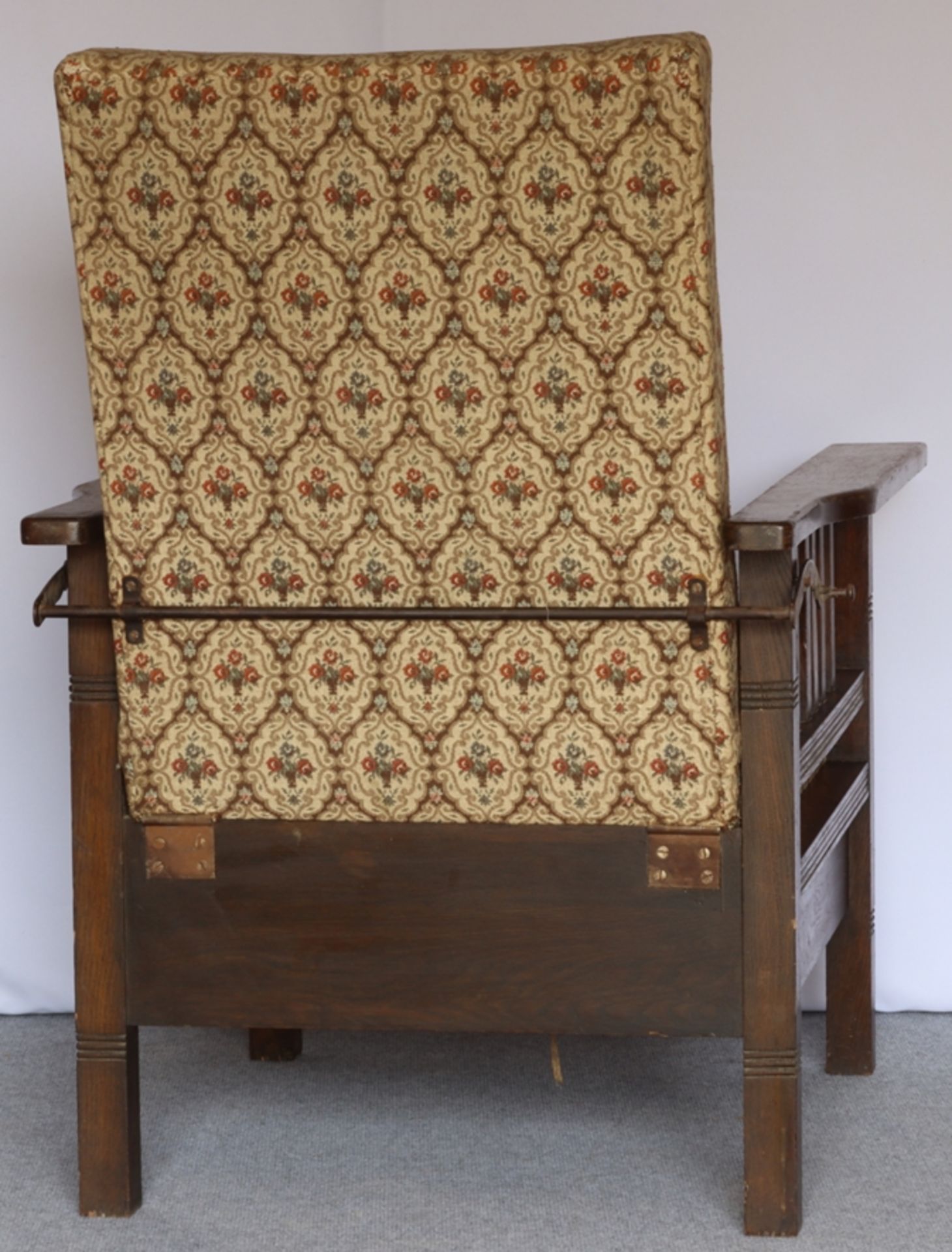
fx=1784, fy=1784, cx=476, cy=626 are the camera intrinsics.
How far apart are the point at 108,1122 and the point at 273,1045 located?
1.98 ft

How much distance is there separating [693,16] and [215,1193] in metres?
1.85

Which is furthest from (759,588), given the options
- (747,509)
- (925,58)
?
(925,58)

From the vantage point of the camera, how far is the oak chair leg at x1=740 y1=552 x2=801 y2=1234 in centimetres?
186

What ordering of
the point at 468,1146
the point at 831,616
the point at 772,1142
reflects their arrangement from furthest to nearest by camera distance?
the point at 831,616 < the point at 468,1146 < the point at 772,1142

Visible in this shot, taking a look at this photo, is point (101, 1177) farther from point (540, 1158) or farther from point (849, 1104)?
point (849, 1104)

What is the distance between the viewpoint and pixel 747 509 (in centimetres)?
186

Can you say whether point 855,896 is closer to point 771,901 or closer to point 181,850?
point 771,901

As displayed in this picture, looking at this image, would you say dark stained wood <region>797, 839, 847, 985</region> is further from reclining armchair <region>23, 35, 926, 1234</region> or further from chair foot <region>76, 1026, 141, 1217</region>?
chair foot <region>76, 1026, 141, 1217</region>

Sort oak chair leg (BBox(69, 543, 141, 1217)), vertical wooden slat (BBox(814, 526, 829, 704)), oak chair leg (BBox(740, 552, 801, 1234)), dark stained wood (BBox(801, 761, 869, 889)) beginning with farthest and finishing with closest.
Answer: vertical wooden slat (BBox(814, 526, 829, 704)) → dark stained wood (BBox(801, 761, 869, 889)) → oak chair leg (BBox(69, 543, 141, 1217)) → oak chair leg (BBox(740, 552, 801, 1234))

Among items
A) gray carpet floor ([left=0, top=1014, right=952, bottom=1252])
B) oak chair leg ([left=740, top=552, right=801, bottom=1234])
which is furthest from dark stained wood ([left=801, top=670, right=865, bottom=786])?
gray carpet floor ([left=0, top=1014, right=952, bottom=1252])

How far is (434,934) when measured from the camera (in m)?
1.98

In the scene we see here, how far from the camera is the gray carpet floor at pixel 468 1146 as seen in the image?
2010mm

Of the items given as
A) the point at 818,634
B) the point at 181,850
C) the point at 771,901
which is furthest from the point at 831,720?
the point at 181,850

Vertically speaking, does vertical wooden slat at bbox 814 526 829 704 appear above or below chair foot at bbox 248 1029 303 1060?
above
